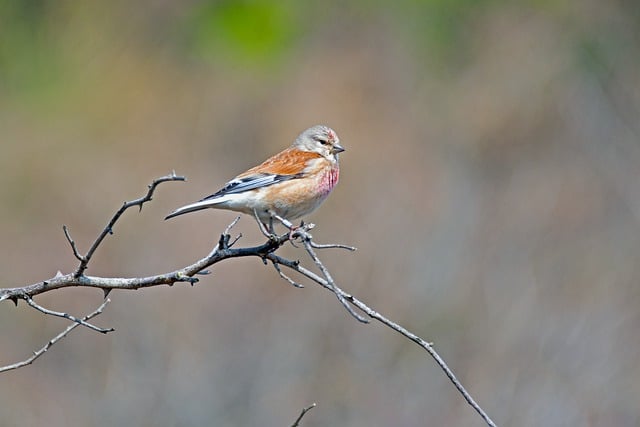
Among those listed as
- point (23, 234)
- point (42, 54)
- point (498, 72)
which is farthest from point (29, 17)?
point (498, 72)

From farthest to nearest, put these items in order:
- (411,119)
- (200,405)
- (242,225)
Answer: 1. (411,119)
2. (242,225)
3. (200,405)

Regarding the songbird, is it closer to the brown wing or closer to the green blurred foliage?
the brown wing

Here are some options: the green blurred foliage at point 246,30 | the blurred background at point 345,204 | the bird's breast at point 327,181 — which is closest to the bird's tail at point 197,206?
the bird's breast at point 327,181

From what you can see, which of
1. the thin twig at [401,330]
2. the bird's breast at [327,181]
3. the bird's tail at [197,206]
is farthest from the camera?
the bird's breast at [327,181]

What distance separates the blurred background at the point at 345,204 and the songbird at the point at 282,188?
18.2 feet

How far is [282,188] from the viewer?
510 centimetres

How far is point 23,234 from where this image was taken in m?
12.9

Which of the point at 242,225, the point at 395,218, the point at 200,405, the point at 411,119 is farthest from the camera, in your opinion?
the point at 411,119

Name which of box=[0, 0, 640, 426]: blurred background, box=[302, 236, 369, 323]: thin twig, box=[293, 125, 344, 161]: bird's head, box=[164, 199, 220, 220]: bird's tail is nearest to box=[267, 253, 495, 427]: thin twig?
box=[302, 236, 369, 323]: thin twig

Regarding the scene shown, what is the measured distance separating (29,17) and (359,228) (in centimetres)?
546

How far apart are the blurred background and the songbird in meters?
5.56

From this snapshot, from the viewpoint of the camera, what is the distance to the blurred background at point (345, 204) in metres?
11.1

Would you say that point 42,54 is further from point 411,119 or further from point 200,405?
point 200,405

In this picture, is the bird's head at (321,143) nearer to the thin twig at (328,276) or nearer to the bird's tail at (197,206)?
the bird's tail at (197,206)
